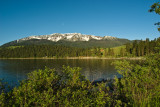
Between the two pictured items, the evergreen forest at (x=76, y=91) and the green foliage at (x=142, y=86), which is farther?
the green foliage at (x=142, y=86)

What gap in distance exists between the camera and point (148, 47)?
127000mm

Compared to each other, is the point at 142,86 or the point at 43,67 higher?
the point at 142,86

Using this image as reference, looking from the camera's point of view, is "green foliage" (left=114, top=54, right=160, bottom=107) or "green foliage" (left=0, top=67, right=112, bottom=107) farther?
"green foliage" (left=114, top=54, right=160, bottom=107)

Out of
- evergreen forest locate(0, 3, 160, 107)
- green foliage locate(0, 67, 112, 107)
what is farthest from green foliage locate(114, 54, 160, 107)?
green foliage locate(0, 67, 112, 107)

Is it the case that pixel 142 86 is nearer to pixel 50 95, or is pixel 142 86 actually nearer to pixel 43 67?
pixel 50 95

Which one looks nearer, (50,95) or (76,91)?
(50,95)

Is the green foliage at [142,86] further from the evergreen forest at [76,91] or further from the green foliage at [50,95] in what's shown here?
the green foliage at [50,95]

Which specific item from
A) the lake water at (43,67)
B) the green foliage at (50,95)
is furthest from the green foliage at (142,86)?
the lake water at (43,67)

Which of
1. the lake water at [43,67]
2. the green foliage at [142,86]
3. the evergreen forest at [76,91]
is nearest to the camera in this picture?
the evergreen forest at [76,91]

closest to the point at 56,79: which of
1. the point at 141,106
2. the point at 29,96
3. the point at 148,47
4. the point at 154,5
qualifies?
the point at 29,96

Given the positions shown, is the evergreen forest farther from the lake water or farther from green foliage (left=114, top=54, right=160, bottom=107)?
the lake water

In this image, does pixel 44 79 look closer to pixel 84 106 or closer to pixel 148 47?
pixel 84 106

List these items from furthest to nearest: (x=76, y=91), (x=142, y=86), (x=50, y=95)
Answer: (x=142, y=86)
(x=76, y=91)
(x=50, y=95)

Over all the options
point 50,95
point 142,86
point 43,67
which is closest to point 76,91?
point 50,95
